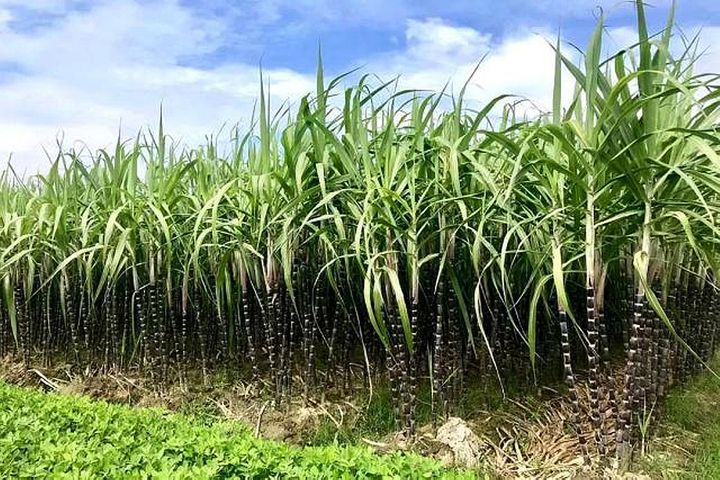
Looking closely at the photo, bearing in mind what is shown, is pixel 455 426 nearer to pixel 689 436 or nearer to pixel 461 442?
pixel 461 442

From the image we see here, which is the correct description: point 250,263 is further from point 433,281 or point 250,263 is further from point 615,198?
point 615,198

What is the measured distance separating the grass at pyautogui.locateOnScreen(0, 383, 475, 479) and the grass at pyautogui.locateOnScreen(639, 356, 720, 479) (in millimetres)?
949

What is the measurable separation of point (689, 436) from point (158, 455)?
2.04m

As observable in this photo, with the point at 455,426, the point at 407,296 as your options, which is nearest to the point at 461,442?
the point at 455,426

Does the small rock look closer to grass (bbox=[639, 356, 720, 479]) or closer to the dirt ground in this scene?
the dirt ground

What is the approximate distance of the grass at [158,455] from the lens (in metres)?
2.06

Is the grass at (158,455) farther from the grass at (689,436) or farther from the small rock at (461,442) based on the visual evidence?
the grass at (689,436)

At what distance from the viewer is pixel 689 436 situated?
2914 millimetres

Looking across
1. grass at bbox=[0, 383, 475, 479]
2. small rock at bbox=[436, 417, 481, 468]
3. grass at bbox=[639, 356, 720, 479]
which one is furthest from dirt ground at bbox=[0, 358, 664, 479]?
grass at bbox=[0, 383, 475, 479]

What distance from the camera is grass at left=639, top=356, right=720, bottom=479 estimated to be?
2.59m

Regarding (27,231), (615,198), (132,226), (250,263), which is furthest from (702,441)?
(27,231)

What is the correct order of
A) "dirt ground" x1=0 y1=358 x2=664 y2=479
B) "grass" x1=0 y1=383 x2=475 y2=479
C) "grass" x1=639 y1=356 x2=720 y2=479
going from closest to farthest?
"grass" x1=0 y1=383 x2=475 y2=479 < "grass" x1=639 y1=356 x2=720 y2=479 < "dirt ground" x1=0 y1=358 x2=664 y2=479

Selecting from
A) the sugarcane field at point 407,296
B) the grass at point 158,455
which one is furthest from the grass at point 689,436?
the grass at point 158,455

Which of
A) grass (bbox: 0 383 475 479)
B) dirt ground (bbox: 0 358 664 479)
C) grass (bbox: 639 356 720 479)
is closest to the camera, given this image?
grass (bbox: 0 383 475 479)
